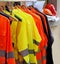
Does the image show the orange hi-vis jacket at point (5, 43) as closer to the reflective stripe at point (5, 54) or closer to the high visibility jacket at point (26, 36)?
the reflective stripe at point (5, 54)

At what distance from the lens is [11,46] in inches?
53.2

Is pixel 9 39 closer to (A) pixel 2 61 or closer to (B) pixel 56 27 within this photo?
(A) pixel 2 61

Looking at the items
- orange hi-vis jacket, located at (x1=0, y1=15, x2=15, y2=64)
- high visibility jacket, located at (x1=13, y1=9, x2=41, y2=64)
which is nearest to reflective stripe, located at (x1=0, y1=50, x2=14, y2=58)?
orange hi-vis jacket, located at (x1=0, y1=15, x2=15, y2=64)

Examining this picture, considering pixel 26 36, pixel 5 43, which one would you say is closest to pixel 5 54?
pixel 5 43

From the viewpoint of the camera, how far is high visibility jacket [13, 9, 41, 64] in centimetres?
145

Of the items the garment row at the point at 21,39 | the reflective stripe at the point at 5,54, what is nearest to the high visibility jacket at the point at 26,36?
the garment row at the point at 21,39

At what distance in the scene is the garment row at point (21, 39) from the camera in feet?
4.36

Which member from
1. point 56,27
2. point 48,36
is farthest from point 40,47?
point 56,27

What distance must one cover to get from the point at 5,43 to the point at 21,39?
16 centimetres

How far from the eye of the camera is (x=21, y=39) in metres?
1.45

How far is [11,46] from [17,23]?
0.63 ft

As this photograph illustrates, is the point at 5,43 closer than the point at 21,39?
Yes

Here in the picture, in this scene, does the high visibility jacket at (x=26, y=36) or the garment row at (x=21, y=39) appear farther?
the high visibility jacket at (x=26, y=36)

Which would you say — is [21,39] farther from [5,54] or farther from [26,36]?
[5,54]
